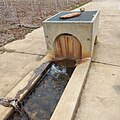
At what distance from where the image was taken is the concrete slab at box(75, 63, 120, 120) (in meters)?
2.14

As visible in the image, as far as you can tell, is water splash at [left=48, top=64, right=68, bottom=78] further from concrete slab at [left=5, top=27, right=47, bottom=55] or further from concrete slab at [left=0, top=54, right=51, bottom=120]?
concrete slab at [left=5, top=27, right=47, bottom=55]

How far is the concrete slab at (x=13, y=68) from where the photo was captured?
9.44ft

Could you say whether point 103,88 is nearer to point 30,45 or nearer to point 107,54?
point 107,54

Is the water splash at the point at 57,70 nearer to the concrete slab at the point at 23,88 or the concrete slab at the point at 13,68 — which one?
the concrete slab at the point at 23,88

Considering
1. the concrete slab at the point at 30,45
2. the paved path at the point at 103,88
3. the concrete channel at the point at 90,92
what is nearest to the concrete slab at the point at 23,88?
the concrete channel at the point at 90,92

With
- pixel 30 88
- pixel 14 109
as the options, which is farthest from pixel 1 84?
pixel 14 109

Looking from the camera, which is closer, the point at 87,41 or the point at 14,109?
the point at 14,109

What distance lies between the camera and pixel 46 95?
8.72 feet

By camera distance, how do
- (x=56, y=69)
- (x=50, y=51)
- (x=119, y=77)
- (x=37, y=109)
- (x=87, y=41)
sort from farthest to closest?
(x=50, y=51)
(x=56, y=69)
(x=87, y=41)
(x=119, y=77)
(x=37, y=109)

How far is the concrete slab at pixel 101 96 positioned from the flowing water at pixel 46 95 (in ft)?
1.46

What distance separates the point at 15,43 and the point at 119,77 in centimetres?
311

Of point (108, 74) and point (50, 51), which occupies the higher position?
point (50, 51)

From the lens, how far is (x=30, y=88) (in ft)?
8.71

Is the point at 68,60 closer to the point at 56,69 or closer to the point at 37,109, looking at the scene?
the point at 56,69
